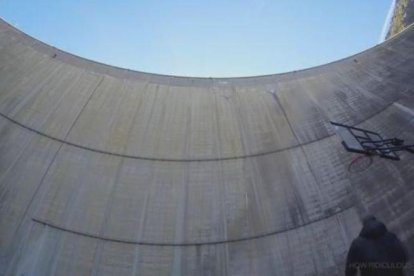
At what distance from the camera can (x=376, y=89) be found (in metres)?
17.5

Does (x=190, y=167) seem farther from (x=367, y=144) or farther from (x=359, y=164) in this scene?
(x=367, y=144)

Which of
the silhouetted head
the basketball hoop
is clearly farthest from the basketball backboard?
the silhouetted head

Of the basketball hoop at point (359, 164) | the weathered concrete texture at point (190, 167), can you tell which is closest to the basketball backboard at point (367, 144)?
the basketball hoop at point (359, 164)

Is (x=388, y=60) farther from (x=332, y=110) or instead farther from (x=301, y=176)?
(x=301, y=176)

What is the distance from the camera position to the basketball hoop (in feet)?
51.5

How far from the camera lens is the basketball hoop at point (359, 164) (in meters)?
15.7

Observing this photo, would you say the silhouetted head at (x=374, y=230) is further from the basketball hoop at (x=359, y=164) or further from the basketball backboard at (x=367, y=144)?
the basketball hoop at (x=359, y=164)

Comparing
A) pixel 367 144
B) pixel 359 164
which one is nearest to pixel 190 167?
pixel 359 164

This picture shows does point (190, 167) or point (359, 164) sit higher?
point (190, 167)

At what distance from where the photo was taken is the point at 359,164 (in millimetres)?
15914

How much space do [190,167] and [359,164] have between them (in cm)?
663

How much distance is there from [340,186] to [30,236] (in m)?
11.5

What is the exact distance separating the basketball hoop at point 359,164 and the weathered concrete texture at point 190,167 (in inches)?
11.6

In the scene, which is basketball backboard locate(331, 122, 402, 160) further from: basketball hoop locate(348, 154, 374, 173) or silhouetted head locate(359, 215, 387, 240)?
silhouetted head locate(359, 215, 387, 240)
